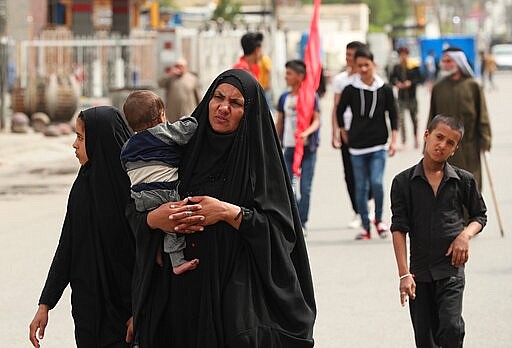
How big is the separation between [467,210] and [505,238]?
5632 millimetres

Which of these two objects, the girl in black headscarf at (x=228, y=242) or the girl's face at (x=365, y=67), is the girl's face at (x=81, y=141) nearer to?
the girl in black headscarf at (x=228, y=242)

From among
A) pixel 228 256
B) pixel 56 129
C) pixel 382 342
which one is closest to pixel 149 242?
pixel 228 256

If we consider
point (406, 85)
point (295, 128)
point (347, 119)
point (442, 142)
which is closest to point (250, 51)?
point (295, 128)

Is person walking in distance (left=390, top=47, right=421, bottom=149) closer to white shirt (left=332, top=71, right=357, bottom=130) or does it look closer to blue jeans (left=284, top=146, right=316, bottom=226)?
white shirt (left=332, top=71, right=357, bottom=130)

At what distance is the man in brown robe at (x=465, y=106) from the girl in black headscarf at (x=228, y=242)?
6609 mm

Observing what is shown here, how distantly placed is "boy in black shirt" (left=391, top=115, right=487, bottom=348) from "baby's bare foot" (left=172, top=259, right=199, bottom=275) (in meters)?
1.69

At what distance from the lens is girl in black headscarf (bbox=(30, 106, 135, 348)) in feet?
18.2

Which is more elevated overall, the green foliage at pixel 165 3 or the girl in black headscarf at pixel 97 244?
the girl in black headscarf at pixel 97 244

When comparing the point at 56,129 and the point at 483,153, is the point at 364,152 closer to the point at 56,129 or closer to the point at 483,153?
the point at 483,153

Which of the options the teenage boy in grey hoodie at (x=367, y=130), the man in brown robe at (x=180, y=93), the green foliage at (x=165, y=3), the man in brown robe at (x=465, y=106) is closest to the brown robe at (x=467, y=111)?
the man in brown robe at (x=465, y=106)

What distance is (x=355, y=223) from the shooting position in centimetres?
1320

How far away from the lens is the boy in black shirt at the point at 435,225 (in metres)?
6.60

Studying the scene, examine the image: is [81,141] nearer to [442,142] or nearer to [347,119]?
[442,142]

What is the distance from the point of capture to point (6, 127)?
27.5m
